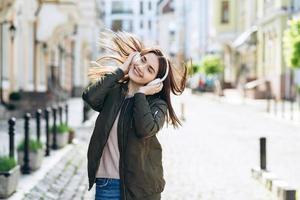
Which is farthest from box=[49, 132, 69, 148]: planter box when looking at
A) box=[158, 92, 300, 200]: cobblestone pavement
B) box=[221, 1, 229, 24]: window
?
box=[221, 1, 229, 24]: window

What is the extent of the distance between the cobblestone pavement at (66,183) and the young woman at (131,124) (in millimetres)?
4323

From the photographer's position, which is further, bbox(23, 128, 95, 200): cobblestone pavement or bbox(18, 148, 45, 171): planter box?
bbox(18, 148, 45, 171): planter box

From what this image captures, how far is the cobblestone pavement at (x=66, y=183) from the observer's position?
929cm

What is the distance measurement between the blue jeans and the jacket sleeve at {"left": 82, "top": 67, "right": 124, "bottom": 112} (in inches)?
18.5

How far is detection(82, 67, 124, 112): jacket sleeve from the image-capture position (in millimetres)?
4562

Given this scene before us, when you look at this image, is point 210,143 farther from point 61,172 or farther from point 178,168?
point 61,172

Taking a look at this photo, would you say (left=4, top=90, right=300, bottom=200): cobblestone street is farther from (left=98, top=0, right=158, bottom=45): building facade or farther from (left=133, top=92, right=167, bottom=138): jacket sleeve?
(left=98, top=0, right=158, bottom=45): building facade

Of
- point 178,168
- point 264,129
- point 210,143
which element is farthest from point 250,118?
point 178,168

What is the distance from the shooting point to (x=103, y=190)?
449 cm

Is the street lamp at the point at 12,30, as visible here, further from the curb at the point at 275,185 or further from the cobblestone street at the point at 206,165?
the curb at the point at 275,185

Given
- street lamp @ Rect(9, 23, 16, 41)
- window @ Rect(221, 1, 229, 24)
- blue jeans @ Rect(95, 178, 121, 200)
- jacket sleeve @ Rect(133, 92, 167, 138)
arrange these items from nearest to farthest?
jacket sleeve @ Rect(133, 92, 167, 138) → blue jeans @ Rect(95, 178, 121, 200) → street lamp @ Rect(9, 23, 16, 41) → window @ Rect(221, 1, 229, 24)

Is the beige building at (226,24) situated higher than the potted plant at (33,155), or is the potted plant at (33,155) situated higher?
the beige building at (226,24)

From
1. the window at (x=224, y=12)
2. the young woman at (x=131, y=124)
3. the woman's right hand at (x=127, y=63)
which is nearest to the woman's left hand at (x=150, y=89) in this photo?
the young woman at (x=131, y=124)

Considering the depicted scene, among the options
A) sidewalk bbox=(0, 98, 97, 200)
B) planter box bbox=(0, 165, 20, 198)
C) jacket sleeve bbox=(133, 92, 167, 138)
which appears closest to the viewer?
jacket sleeve bbox=(133, 92, 167, 138)
